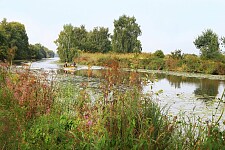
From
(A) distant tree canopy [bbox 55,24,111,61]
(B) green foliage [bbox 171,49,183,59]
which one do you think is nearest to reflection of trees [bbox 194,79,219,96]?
(B) green foliage [bbox 171,49,183,59]

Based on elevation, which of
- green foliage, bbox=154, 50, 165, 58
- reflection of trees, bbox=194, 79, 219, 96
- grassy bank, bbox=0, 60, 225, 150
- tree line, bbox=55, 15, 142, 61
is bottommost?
reflection of trees, bbox=194, 79, 219, 96

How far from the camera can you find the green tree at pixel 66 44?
63.2 metres

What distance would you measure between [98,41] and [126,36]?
46.7ft

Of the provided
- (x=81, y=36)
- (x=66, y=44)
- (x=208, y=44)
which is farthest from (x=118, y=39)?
(x=208, y=44)

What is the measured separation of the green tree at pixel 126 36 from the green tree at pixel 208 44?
87.2ft

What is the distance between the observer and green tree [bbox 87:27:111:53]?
79.2 metres

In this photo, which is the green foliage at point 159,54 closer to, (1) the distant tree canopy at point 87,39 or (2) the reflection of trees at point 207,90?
(2) the reflection of trees at point 207,90

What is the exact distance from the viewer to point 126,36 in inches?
2675

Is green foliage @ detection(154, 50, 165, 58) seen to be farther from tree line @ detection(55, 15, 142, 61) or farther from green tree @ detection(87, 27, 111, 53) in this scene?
green tree @ detection(87, 27, 111, 53)

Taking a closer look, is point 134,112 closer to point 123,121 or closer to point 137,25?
point 123,121

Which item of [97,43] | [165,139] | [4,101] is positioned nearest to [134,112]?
[165,139]

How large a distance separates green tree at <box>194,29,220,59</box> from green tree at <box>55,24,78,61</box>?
98.9 ft

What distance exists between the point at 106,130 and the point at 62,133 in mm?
1024

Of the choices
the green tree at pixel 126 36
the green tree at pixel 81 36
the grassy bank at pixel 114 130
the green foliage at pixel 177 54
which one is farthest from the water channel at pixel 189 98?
the green tree at pixel 81 36
